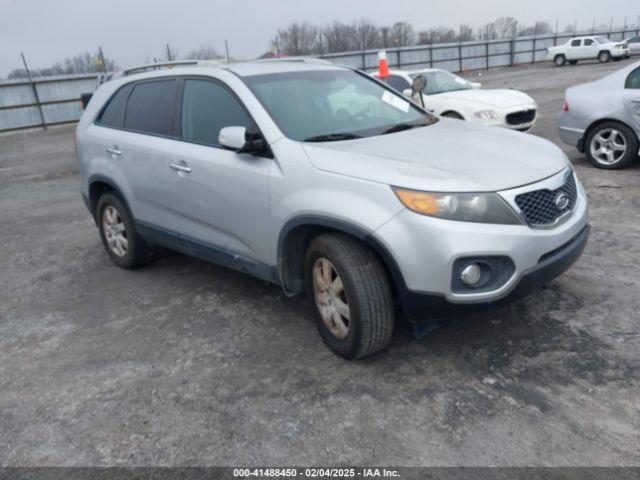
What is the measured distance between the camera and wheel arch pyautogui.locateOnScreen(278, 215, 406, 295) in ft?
9.36

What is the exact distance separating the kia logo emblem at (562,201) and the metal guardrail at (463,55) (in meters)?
25.6

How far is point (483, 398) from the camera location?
9.34ft

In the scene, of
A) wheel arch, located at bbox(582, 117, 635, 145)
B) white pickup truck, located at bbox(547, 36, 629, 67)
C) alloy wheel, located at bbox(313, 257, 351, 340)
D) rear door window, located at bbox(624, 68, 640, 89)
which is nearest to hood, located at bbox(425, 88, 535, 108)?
wheel arch, located at bbox(582, 117, 635, 145)

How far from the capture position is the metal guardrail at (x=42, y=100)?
64.0ft

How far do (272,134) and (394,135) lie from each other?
0.80 metres

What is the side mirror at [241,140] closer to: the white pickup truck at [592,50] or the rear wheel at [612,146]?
the rear wheel at [612,146]

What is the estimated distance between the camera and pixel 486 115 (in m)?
8.85

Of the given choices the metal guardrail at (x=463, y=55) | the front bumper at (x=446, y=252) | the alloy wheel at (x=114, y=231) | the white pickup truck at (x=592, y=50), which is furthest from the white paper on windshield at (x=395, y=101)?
the white pickup truck at (x=592, y=50)

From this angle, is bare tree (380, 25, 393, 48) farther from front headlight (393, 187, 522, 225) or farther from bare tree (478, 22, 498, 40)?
front headlight (393, 187, 522, 225)

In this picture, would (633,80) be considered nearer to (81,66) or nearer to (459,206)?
(459,206)

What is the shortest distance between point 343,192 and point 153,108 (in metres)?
2.22

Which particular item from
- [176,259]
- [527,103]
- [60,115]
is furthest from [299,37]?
[176,259]

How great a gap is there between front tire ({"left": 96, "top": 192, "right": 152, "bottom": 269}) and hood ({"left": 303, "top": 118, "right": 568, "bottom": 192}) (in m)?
2.30

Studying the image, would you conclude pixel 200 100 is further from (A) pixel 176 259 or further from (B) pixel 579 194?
(B) pixel 579 194
